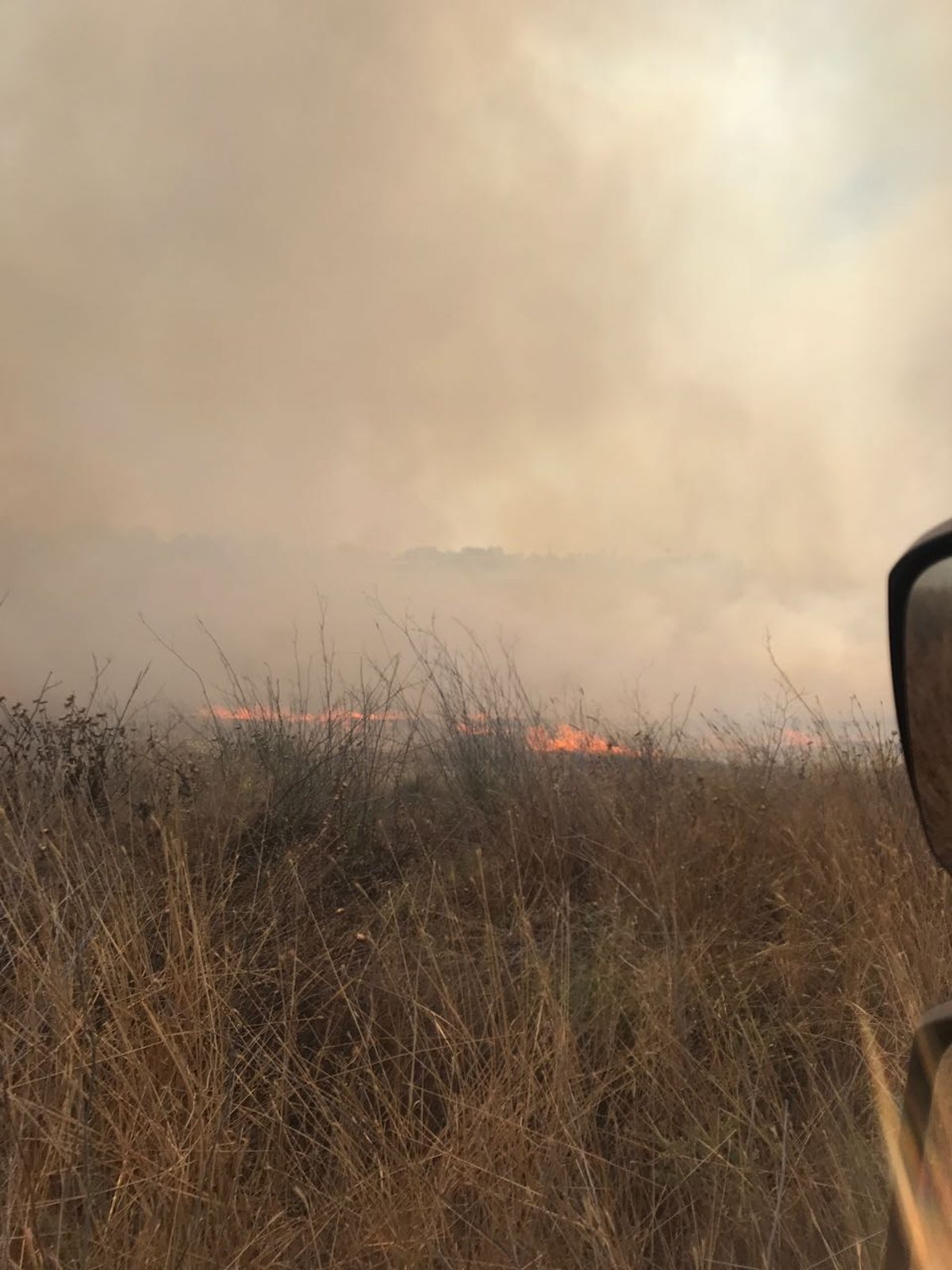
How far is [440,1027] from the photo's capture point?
230cm

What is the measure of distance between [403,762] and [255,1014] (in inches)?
110

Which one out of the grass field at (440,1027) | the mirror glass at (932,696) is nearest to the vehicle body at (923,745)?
the mirror glass at (932,696)

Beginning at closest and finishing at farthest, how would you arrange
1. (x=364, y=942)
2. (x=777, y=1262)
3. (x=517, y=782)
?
(x=777, y=1262), (x=364, y=942), (x=517, y=782)

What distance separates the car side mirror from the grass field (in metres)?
1.45

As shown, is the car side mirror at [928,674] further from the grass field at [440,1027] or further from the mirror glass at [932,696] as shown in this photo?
the grass field at [440,1027]

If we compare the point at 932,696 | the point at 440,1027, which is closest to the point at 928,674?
the point at 932,696

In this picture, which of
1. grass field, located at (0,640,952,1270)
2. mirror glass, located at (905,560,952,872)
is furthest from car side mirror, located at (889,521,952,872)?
grass field, located at (0,640,952,1270)

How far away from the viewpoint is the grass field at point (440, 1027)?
5.88 ft

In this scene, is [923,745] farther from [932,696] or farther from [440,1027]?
[440,1027]

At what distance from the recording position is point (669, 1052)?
93.9 inches

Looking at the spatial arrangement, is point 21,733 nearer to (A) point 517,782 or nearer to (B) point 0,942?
(B) point 0,942

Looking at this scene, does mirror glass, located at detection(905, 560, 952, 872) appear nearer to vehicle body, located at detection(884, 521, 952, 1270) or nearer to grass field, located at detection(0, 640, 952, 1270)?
vehicle body, located at detection(884, 521, 952, 1270)

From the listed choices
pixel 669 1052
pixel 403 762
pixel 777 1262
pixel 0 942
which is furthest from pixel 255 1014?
pixel 403 762

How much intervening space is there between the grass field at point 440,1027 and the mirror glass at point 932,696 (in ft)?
4.76
